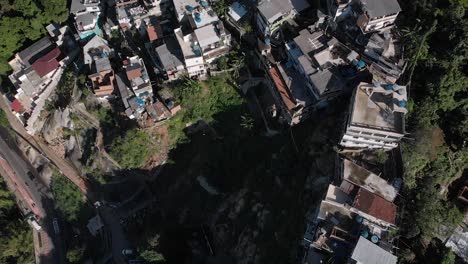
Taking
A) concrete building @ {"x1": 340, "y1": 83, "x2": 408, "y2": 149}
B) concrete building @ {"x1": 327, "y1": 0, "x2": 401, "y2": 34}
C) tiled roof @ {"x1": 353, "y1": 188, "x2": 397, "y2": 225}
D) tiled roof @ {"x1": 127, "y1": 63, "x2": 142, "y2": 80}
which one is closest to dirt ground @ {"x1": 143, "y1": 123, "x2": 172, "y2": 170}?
tiled roof @ {"x1": 127, "y1": 63, "x2": 142, "y2": 80}

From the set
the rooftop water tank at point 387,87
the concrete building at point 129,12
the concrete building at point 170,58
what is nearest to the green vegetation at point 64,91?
the concrete building at point 129,12

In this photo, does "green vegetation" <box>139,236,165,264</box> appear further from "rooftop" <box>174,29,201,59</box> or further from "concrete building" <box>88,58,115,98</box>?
"rooftop" <box>174,29,201,59</box>

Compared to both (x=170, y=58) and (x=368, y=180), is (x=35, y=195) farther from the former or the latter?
(x=368, y=180)

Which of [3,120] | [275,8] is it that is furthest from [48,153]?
[275,8]

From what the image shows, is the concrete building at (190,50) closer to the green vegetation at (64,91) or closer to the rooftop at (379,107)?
the green vegetation at (64,91)

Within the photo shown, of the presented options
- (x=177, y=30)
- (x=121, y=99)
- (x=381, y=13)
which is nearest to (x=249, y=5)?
(x=177, y=30)

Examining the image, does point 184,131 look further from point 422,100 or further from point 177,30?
point 422,100
